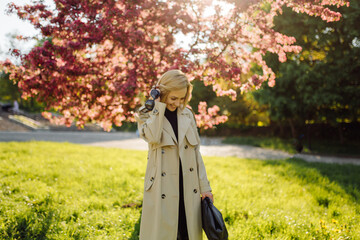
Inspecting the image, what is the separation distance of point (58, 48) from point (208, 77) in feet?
8.07

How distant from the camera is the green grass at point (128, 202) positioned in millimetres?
3701

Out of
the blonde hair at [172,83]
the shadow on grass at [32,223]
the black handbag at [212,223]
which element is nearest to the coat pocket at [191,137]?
the blonde hair at [172,83]

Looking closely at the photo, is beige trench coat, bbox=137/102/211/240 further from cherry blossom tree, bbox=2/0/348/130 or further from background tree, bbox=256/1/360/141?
background tree, bbox=256/1/360/141

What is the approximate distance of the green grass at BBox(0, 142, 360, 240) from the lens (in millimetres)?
3701

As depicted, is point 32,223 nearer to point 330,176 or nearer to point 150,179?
point 150,179

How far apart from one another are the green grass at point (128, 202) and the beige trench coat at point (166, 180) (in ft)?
5.32

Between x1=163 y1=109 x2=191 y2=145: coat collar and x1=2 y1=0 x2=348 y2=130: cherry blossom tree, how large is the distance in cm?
179

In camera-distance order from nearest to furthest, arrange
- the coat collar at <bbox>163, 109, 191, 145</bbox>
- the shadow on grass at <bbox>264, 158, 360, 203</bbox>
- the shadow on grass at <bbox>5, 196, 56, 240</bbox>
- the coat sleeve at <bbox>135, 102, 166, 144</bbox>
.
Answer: the coat sleeve at <bbox>135, 102, 166, 144</bbox>
the coat collar at <bbox>163, 109, 191, 145</bbox>
the shadow on grass at <bbox>5, 196, 56, 240</bbox>
the shadow on grass at <bbox>264, 158, 360, 203</bbox>

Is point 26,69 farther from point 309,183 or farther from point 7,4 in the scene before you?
point 309,183

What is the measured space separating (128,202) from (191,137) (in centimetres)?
323

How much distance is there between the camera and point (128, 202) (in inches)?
200

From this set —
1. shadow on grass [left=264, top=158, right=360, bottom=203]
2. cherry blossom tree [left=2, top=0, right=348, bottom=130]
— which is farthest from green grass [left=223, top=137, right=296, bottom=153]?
cherry blossom tree [left=2, top=0, right=348, bottom=130]

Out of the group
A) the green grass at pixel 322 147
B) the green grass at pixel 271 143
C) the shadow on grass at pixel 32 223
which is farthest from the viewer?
the green grass at pixel 271 143

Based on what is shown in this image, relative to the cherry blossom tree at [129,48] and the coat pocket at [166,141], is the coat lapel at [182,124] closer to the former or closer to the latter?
the coat pocket at [166,141]
